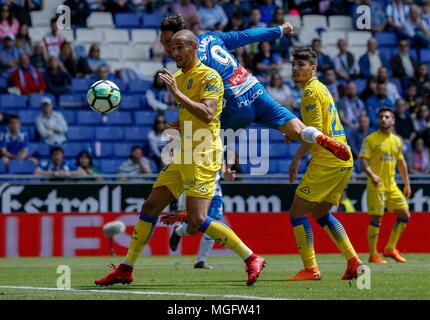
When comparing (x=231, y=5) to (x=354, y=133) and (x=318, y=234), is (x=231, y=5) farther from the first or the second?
(x=318, y=234)

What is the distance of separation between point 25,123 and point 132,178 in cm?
308

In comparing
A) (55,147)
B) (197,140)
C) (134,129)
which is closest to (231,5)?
(134,129)

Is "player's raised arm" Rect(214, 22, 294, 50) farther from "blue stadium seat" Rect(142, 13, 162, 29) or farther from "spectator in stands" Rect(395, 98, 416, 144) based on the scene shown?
"blue stadium seat" Rect(142, 13, 162, 29)

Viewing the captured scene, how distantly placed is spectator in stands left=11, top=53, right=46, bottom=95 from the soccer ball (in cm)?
996

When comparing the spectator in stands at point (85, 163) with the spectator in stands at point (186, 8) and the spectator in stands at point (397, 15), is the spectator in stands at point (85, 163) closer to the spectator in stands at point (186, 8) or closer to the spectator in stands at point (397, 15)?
the spectator in stands at point (186, 8)

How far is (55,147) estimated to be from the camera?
19.8 metres

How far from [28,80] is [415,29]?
9364 mm

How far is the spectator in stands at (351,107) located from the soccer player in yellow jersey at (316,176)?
1008 cm

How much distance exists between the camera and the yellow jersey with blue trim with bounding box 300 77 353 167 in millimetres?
11648

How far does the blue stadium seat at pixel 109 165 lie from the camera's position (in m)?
20.7

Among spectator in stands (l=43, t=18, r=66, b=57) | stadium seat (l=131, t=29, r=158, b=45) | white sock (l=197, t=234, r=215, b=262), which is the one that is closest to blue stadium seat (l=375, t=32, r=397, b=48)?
stadium seat (l=131, t=29, r=158, b=45)

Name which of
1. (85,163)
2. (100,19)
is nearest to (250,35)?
(85,163)

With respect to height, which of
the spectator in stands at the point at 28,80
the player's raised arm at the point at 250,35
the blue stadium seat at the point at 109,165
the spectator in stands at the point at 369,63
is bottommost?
the blue stadium seat at the point at 109,165

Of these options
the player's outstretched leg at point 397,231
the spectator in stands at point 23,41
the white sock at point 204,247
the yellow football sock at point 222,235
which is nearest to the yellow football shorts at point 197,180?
the yellow football sock at point 222,235
